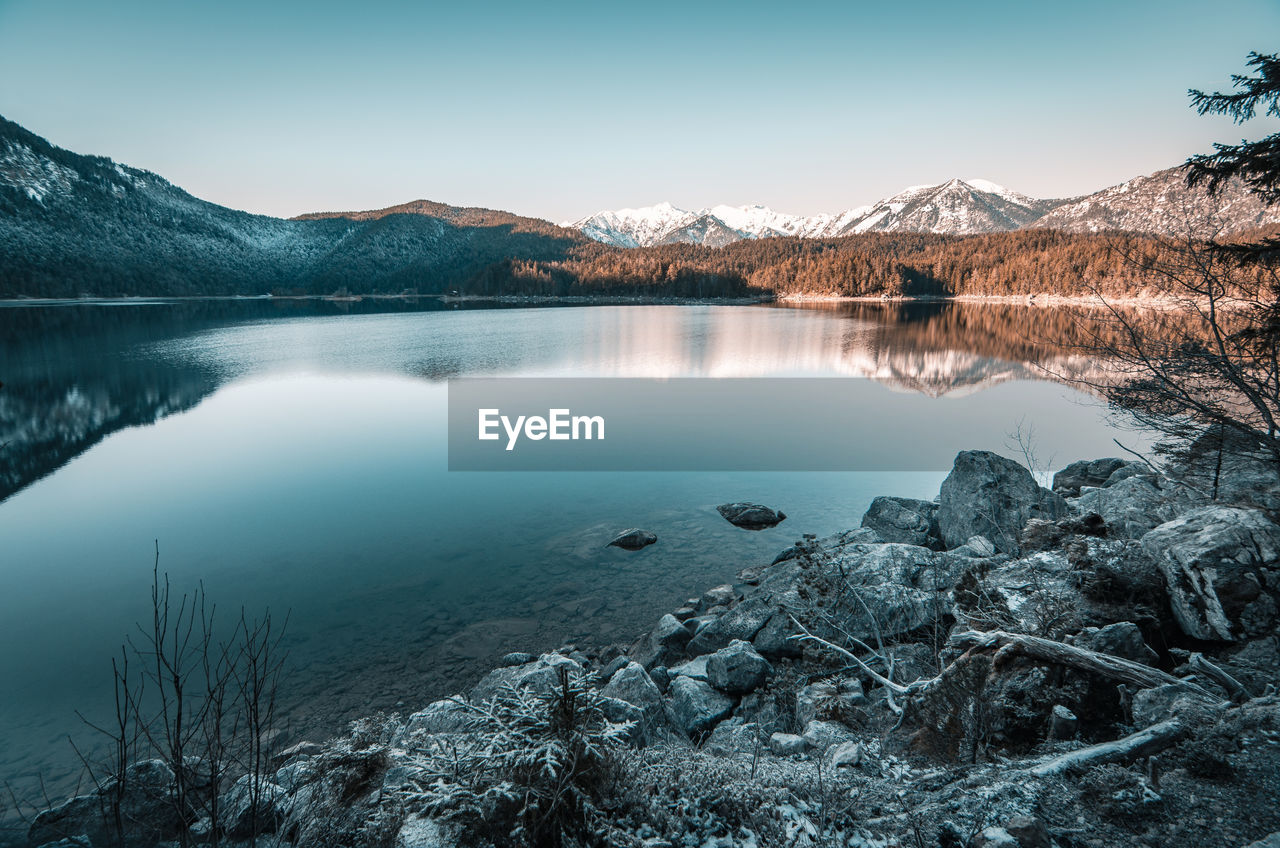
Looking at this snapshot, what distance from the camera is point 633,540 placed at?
1343cm

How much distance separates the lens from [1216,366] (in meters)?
6.05

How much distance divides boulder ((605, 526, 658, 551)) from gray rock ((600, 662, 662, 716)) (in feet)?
21.4

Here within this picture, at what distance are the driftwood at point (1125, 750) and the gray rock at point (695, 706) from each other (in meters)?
3.86

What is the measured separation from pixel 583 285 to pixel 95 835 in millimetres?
167030

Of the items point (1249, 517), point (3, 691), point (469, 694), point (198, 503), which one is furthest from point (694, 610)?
point (198, 503)

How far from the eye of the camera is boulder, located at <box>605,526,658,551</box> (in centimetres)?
1334

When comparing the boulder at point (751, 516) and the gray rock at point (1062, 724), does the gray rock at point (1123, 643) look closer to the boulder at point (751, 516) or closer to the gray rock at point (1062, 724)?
the gray rock at point (1062, 724)

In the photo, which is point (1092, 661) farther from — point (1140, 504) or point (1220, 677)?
point (1140, 504)

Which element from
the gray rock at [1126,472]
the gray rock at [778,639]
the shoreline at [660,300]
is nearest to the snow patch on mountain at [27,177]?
the shoreline at [660,300]

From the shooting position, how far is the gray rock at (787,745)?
5.10m

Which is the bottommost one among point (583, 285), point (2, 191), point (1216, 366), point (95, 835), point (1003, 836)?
point (95, 835)

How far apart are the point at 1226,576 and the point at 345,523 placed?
53.0ft

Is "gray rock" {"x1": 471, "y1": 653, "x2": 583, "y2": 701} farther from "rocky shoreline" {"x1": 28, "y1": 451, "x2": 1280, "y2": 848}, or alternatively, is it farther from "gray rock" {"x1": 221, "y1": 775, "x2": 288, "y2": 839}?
"gray rock" {"x1": 221, "y1": 775, "x2": 288, "y2": 839}

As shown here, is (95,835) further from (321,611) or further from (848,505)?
(848,505)
